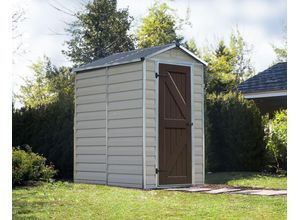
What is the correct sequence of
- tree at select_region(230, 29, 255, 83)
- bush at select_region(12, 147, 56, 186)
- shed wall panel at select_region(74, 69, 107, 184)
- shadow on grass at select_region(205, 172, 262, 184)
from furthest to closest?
tree at select_region(230, 29, 255, 83)
shadow on grass at select_region(205, 172, 262, 184)
shed wall panel at select_region(74, 69, 107, 184)
bush at select_region(12, 147, 56, 186)

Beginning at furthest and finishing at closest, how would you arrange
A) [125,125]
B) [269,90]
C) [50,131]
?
[269,90] < [50,131] < [125,125]

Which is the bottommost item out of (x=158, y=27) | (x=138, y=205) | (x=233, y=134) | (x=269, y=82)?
(x=138, y=205)

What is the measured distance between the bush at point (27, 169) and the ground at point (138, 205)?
2.62 ft

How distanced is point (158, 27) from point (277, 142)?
8.88 metres

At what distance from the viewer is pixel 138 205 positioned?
6461 mm

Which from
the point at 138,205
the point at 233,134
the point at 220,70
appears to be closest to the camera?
the point at 138,205

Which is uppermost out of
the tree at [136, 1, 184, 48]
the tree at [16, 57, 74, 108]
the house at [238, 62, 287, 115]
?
the tree at [136, 1, 184, 48]

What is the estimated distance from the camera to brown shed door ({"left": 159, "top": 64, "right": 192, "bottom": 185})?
8789mm

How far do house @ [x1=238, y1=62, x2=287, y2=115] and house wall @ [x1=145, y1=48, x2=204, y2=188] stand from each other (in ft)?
18.7

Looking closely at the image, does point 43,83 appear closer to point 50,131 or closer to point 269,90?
point 269,90

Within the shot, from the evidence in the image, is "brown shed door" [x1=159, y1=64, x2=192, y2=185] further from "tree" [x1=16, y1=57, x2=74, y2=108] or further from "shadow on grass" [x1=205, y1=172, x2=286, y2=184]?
"tree" [x1=16, y1=57, x2=74, y2=108]

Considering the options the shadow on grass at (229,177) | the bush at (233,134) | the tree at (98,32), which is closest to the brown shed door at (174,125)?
the shadow on grass at (229,177)

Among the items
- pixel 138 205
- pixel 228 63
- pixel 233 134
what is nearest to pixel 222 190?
pixel 138 205

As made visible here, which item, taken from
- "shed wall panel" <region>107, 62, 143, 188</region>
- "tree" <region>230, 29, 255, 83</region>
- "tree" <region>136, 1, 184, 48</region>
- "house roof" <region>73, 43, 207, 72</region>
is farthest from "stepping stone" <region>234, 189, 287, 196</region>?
"tree" <region>230, 29, 255, 83</region>
